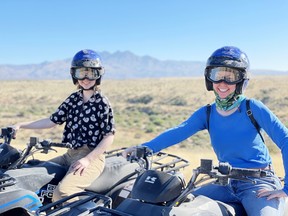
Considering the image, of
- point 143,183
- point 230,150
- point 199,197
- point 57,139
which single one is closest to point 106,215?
point 143,183

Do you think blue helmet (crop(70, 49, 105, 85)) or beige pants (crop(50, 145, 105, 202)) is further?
blue helmet (crop(70, 49, 105, 85))

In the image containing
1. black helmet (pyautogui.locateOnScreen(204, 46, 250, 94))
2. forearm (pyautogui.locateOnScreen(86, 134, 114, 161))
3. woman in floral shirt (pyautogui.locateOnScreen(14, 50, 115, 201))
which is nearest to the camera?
black helmet (pyautogui.locateOnScreen(204, 46, 250, 94))

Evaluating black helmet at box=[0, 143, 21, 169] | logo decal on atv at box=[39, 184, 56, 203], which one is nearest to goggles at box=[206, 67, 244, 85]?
logo decal on atv at box=[39, 184, 56, 203]

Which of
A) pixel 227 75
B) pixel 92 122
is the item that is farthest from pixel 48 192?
pixel 227 75

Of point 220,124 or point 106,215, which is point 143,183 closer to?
point 106,215

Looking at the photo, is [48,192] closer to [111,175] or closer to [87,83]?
[111,175]

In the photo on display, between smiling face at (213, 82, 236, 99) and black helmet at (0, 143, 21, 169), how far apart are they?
254 centimetres

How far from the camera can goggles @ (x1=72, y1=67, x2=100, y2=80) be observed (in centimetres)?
515

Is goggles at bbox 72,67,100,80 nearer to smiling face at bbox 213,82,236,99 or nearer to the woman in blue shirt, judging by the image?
the woman in blue shirt

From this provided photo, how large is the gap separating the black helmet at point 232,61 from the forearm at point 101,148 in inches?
67.3

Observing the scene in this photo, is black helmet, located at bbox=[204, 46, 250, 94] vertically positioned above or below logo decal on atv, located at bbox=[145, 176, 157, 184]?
above

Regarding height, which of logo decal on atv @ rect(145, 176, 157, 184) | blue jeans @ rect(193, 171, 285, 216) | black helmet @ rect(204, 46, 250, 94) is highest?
black helmet @ rect(204, 46, 250, 94)

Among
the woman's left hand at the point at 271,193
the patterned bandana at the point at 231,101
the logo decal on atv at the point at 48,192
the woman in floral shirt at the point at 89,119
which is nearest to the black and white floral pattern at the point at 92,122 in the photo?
the woman in floral shirt at the point at 89,119

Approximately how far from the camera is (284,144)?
11.0ft
